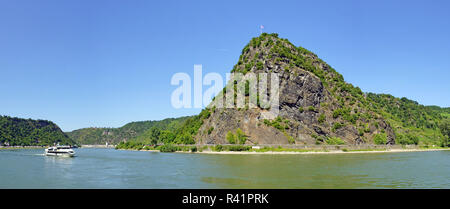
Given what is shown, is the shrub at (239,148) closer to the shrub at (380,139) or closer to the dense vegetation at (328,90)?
the dense vegetation at (328,90)

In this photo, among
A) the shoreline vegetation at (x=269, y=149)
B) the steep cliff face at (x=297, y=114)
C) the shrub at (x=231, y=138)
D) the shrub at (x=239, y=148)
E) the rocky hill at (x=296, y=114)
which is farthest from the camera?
the steep cliff face at (x=297, y=114)

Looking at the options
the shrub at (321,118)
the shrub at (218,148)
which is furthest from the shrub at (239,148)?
the shrub at (321,118)

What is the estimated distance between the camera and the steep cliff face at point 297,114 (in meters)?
126

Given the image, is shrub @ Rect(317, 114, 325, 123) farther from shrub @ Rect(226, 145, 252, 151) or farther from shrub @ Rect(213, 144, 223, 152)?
shrub @ Rect(213, 144, 223, 152)

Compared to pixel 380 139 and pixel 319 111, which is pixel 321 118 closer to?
pixel 319 111

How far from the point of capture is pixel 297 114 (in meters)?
134

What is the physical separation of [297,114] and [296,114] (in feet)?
1.45

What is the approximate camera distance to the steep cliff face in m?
126

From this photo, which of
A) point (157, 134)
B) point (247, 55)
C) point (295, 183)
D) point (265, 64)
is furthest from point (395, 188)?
point (157, 134)

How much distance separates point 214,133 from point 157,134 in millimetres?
51740

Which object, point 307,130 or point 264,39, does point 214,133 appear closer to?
point 307,130

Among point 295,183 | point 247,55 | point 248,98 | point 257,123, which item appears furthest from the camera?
point 247,55

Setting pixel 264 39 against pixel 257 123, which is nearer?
pixel 257 123
